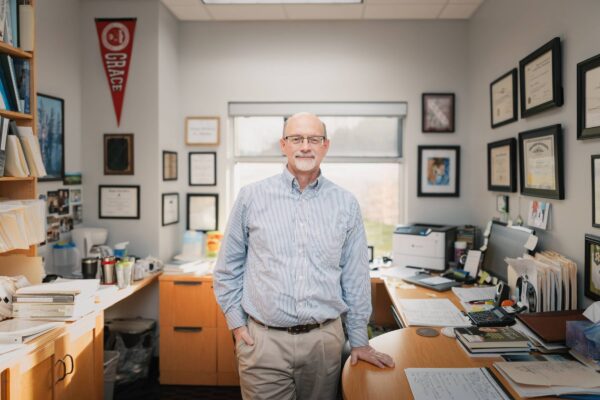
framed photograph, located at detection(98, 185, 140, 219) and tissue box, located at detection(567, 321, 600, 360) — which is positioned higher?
framed photograph, located at detection(98, 185, 140, 219)

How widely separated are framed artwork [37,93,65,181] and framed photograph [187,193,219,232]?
993mm

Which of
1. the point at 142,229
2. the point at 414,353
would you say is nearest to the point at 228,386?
the point at 142,229

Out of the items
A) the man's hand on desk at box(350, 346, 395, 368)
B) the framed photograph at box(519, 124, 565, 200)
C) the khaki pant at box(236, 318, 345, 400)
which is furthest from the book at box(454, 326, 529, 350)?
the framed photograph at box(519, 124, 565, 200)

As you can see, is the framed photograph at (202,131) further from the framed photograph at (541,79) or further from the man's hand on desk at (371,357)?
the man's hand on desk at (371,357)

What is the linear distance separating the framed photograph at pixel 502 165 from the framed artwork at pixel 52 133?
2894mm

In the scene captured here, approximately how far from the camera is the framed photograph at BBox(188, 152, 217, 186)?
3723 millimetres

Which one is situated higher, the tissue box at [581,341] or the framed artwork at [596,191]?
the framed artwork at [596,191]

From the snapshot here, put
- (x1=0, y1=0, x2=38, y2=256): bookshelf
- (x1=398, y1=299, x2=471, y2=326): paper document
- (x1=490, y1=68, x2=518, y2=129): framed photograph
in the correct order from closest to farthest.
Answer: (x1=398, y1=299, x2=471, y2=326): paper document < (x1=0, y1=0, x2=38, y2=256): bookshelf < (x1=490, y1=68, x2=518, y2=129): framed photograph

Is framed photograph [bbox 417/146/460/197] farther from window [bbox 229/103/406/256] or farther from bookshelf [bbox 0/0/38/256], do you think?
bookshelf [bbox 0/0/38/256]

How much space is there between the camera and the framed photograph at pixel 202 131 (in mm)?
3703

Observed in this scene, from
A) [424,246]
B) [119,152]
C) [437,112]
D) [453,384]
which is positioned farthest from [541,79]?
[119,152]

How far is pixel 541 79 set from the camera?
2.39 meters

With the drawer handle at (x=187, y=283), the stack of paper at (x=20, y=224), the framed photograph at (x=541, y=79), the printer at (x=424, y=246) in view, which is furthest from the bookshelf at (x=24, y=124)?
the framed photograph at (x=541, y=79)

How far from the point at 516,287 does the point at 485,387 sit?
0.96 m
